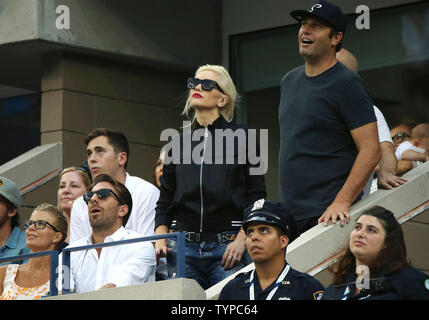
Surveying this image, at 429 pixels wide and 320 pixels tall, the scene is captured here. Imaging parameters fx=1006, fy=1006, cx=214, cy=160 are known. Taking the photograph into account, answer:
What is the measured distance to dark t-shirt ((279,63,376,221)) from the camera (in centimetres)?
687

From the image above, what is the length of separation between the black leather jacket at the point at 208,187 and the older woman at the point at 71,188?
5.61ft

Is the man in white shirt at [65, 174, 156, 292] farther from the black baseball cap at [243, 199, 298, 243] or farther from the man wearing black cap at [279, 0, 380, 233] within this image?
the man wearing black cap at [279, 0, 380, 233]

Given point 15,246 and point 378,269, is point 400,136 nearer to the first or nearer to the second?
point 15,246

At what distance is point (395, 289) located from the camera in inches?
220

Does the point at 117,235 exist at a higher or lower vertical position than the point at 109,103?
lower

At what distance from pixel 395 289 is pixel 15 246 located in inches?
155

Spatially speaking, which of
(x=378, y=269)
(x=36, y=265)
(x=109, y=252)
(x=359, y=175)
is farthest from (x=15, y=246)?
(x=378, y=269)

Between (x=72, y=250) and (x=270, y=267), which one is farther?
(x=72, y=250)

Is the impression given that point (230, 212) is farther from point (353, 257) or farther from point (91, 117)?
point (91, 117)

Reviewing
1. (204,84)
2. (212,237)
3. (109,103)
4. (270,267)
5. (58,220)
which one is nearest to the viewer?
(270,267)

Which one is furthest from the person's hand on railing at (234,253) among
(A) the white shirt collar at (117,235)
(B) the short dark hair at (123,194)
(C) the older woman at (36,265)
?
(C) the older woman at (36,265)

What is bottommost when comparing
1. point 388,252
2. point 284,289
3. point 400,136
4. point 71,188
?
point 284,289

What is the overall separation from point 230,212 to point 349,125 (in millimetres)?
1015

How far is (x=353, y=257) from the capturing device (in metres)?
6.16
